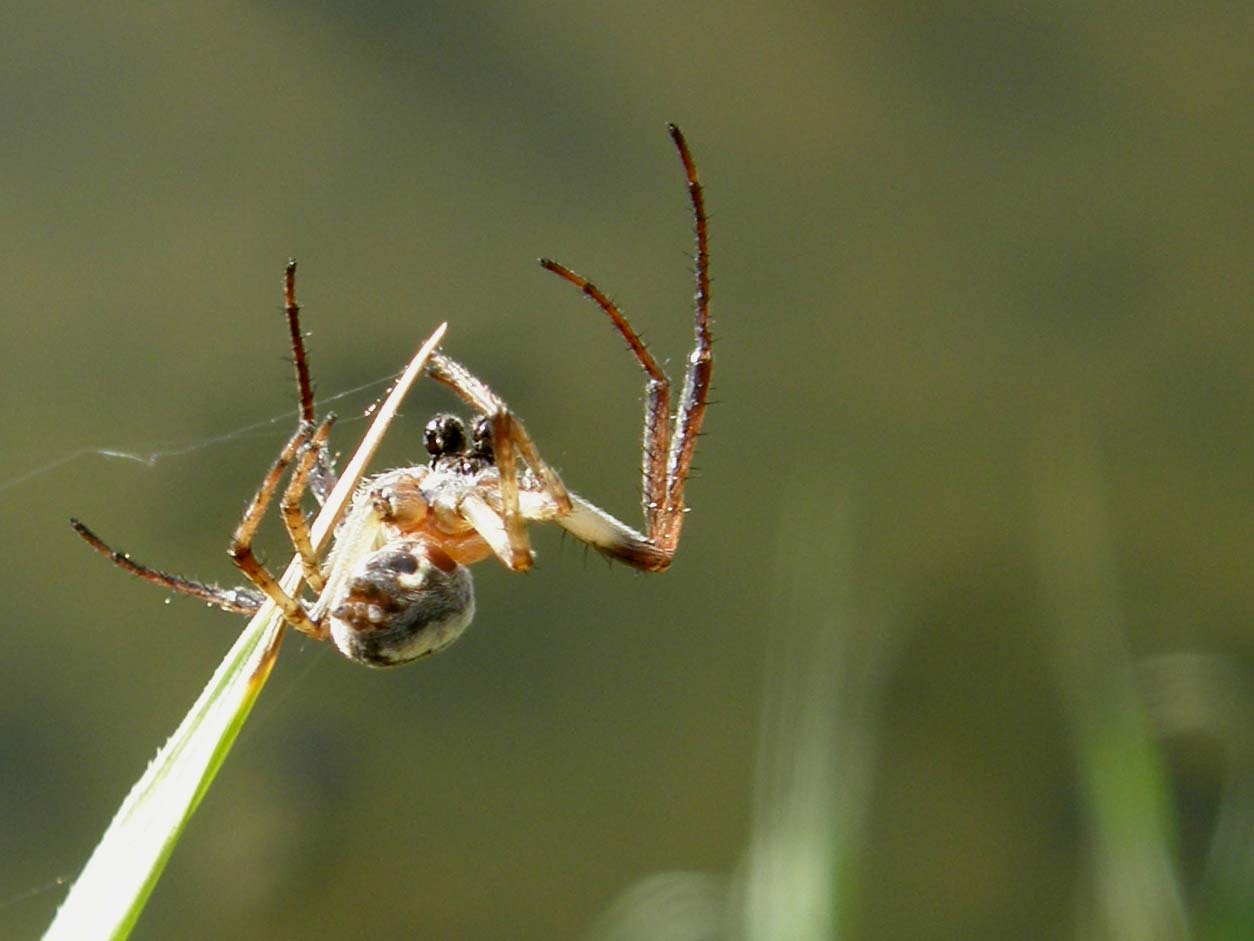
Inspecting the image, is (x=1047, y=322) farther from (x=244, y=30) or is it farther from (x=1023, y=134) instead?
(x=244, y=30)

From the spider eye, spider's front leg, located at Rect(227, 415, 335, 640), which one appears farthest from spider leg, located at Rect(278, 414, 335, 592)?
the spider eye

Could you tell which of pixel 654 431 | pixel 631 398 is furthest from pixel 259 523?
pixel 631 398

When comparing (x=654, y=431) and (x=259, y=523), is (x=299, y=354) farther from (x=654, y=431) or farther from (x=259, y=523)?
(x=654, y=431)

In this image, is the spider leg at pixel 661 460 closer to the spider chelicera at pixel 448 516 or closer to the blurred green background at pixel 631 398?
the spider chelicera at pixel 448 516

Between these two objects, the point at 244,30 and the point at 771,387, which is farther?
the point at 771,387

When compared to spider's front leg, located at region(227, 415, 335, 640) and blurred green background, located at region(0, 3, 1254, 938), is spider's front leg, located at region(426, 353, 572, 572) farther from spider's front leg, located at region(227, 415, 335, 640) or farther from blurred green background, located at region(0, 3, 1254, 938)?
blurred green background, located at region(0, 3, 1254, 938)

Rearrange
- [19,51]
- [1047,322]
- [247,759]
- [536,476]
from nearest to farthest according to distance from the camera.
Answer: [536,476]
[19,51]
[247,759]
[1047,322]

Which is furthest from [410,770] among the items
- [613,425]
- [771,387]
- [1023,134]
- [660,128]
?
[1023,134]
